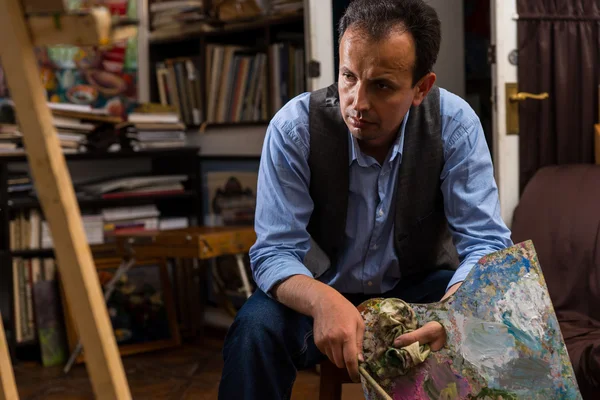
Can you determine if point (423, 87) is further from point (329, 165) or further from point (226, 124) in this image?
point (226, 124)

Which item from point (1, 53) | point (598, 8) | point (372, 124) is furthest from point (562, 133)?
point (1, 53)

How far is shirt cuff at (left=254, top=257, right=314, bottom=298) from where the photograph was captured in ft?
5.29

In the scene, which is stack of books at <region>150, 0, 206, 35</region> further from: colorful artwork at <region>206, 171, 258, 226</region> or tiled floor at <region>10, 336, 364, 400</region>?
tiled floor at <region>10, 336, 364, 400</region>

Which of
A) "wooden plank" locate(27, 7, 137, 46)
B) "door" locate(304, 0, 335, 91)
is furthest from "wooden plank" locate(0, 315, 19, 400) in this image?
"door" locate(304, 0, 335, 91)

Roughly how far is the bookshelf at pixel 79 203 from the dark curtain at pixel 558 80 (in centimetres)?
162

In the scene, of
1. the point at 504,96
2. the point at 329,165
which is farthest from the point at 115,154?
the point at 329,165

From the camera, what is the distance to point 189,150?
377 cm

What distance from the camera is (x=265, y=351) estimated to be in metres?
1.54

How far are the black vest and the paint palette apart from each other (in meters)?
0.34

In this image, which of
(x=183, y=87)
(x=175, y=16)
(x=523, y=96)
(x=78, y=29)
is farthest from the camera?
(x=183, y=87)

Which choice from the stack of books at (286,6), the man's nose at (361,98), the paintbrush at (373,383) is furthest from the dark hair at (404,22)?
the stack of books at (286,6)

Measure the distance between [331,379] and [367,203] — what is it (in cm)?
40

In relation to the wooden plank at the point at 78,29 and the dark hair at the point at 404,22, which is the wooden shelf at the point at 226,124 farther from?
the wooden plank at the point at 78,29

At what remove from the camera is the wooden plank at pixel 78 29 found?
883mm
